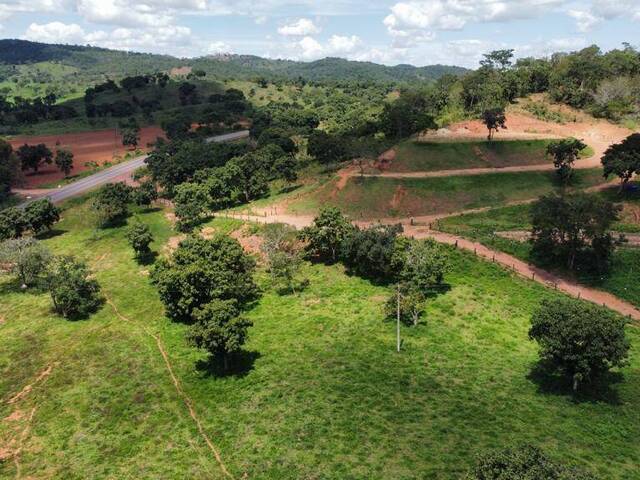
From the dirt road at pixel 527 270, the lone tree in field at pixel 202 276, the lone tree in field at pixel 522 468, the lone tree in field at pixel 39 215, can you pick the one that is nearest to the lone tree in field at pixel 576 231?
the dirt road at pixel 527 270

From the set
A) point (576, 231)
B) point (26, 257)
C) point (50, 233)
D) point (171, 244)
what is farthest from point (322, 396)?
point (50, 233)

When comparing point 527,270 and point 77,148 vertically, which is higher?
point 77,148

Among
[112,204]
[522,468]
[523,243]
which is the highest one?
[522,468]

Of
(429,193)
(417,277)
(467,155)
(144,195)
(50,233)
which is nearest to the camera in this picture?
(417,277)

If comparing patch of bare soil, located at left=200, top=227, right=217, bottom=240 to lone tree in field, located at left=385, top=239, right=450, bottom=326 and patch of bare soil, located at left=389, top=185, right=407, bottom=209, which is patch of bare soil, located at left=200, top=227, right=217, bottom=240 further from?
lone tree in field, located at left=385, top=239, right=450, bottom=326

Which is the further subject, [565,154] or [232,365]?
[565,154]

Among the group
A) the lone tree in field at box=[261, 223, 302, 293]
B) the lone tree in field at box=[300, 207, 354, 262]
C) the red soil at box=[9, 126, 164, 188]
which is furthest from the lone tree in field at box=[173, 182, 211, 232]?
the red soil at box=[9, 126, 164, 188]

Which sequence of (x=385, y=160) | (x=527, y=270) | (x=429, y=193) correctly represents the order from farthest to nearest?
(x=385, y=160), (x=429, y=193), (x=527, y=270)

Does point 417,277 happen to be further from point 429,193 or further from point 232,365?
point 429,193
